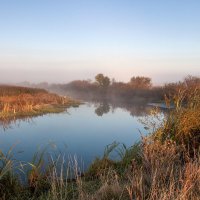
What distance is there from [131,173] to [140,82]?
4682 centimetres

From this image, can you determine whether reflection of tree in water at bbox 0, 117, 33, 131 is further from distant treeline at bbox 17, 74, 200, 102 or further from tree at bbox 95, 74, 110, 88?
tree at bbox 95, 74, 110, 88

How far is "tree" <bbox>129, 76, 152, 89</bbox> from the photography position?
1961 inches

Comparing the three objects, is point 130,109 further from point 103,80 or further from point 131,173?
point 103,80

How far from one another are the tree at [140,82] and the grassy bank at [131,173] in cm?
4147

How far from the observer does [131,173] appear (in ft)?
19.3

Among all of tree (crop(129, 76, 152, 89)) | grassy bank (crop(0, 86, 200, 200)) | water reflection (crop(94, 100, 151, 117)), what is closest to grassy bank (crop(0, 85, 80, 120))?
water reflection (crop(94, 100, 151, 117))

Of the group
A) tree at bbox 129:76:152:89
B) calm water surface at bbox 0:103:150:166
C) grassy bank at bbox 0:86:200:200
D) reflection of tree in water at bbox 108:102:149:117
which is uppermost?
tree at bbox 129:76:152:89

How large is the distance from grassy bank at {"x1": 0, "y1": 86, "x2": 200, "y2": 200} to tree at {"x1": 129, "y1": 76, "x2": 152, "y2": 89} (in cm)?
4147

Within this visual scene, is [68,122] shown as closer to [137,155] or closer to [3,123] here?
[3,123]

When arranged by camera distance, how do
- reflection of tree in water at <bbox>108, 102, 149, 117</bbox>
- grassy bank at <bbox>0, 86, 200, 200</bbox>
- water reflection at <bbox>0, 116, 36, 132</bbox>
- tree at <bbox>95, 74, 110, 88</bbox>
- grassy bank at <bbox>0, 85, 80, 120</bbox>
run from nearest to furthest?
grassy bank at <bbox>0, 86, 200, 200</bbox> < water reflection at <bbox>0, 116, 36, 132</bbox> < grassy bank at <bbox>0, 85, 80, 120</bbox> < reflection of tree in water at <bbox>108, 102, 149, 117</bbox> < tree at <bbox>95, 74, 110, 88</bbox>

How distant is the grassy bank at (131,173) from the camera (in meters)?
4.52

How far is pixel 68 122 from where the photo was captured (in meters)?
17.9

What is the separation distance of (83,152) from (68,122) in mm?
7856

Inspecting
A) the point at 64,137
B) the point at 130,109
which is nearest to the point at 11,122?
the point at 64,137
